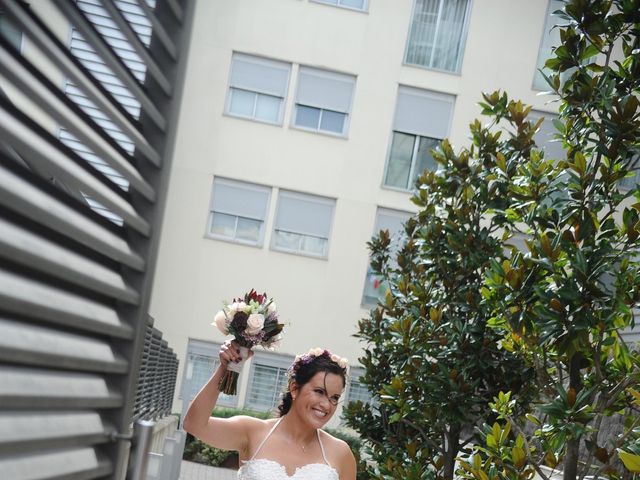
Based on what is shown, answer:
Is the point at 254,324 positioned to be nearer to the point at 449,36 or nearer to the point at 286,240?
the point at 286,240

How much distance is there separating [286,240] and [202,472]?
6040 millimetres

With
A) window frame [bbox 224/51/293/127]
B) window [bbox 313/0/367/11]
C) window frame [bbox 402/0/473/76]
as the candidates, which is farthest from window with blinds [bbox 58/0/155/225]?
window [bbox 313/0/367/11]

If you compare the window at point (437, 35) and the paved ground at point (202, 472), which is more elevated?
the window at point (437, 35)

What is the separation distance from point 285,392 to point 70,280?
15.0 feet

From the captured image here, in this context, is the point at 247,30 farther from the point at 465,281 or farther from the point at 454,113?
the point at 465,281

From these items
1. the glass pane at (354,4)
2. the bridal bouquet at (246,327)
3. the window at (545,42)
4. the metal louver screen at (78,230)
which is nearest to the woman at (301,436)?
the bridal bouquet at (246,327)

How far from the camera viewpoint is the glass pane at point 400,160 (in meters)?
23.0

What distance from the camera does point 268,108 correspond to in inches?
901

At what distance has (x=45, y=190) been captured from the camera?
1.53 meters

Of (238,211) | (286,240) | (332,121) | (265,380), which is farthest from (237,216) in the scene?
(265,380)

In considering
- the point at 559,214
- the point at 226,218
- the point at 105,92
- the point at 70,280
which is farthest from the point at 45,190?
the point at 226,218

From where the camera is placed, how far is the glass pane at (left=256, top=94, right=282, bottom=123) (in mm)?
22812

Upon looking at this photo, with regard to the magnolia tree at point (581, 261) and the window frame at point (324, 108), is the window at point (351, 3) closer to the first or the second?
the window frame at point (324, 108)

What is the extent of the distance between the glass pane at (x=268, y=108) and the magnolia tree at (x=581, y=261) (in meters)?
17.6
